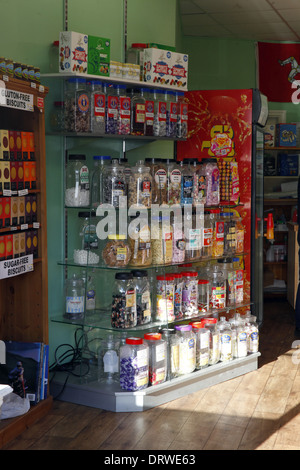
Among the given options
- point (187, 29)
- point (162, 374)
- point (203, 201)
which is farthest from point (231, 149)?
point (187, 29)

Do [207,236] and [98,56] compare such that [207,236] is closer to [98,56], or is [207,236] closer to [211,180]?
[211,180]

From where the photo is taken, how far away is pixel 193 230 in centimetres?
452

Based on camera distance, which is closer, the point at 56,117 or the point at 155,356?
the point at 155,356

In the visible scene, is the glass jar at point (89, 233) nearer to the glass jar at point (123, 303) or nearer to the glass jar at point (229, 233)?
the glass jar at point (123, 303)

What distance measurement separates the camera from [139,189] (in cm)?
420

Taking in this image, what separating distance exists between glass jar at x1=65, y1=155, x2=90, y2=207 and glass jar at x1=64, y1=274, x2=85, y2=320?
0.53 m

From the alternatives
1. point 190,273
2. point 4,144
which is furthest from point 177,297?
point 4,144

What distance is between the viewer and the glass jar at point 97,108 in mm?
4238

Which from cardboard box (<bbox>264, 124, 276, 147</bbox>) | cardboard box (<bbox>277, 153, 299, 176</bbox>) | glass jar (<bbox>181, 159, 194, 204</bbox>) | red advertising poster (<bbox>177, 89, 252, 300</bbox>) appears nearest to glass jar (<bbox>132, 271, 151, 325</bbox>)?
glass jar (<bbox>181, 159, 194, 204</bbox>)

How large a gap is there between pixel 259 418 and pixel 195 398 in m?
0.51

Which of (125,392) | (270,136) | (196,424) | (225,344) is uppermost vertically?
(270,136)

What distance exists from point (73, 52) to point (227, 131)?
6.31 feet

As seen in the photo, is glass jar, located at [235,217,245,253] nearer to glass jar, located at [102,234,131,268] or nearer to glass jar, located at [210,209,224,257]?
glass jar, located at [210,209,224,257]

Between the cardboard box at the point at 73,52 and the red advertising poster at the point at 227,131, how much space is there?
5.52 feet
